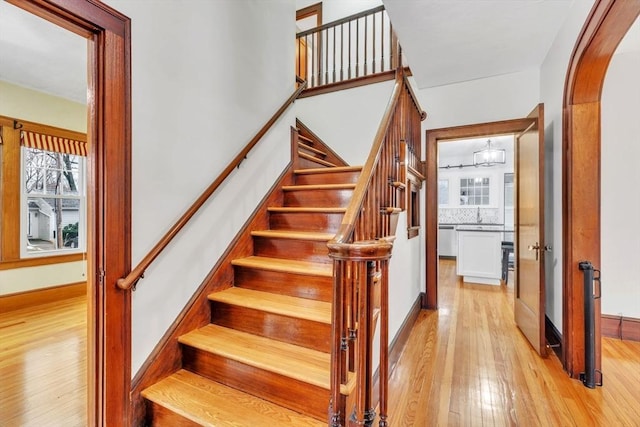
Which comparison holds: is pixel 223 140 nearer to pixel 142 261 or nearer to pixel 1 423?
pixel 142 261

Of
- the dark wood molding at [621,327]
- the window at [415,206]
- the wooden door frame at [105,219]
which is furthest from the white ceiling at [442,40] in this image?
the dark wood molding at [621,327]

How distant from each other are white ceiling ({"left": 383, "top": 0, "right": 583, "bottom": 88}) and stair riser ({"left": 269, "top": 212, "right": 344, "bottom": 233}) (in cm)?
172

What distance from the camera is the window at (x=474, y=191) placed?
25.3 ft

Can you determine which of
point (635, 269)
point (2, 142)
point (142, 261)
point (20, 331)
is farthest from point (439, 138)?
point (2, 142)

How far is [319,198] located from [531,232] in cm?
198

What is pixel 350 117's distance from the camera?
4004mm

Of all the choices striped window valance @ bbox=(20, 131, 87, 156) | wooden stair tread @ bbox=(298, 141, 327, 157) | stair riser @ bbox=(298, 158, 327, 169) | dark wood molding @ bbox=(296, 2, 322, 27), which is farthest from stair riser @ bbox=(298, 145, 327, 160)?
striped window valance @ bbox=(20, 131, 87, 156)

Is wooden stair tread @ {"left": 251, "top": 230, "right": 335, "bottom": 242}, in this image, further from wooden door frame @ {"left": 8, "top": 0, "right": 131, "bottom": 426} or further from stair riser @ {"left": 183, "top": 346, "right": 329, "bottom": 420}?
wooden door frame @ {"left": 8, "top": 0, "right": 131, "bottom": 426}

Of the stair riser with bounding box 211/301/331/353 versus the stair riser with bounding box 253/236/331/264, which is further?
the stair riser with bounding box 253/236/331/264

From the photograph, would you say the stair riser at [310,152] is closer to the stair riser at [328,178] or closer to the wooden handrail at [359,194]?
the stair riser at [328,178]

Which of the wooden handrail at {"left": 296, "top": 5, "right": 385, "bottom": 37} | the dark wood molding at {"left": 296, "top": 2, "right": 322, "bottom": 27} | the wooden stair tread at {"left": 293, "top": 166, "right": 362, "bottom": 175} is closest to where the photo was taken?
the wooden stair tread at {"left": 293, "top": 166, "right": 362, "bottom": 175}

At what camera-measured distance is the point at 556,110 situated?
271cm

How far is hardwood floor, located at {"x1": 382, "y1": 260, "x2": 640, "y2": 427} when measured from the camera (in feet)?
5.98

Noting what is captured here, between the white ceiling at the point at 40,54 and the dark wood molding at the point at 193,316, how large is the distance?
7.66 ft
